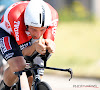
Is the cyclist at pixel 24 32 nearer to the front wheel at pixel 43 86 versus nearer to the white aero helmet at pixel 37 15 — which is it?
the white aero helmet at pixel 37 15

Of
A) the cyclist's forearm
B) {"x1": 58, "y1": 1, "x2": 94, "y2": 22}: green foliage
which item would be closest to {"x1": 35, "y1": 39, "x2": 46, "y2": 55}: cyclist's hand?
the cyclist's forearm

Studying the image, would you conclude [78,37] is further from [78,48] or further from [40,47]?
[40,47]

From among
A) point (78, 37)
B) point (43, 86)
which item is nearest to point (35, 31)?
point (43, 86)

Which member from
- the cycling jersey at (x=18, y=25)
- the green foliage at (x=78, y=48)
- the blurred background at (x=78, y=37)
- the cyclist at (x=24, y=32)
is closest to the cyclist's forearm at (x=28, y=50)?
the cyclist at (x=24, y=32)

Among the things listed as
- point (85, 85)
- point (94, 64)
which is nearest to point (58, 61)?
point (94, 64)

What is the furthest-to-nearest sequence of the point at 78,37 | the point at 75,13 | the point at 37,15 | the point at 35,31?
1. the point at 75,13
2. the point at 78,37
3. the point at 35,31
4. the point at 37,15

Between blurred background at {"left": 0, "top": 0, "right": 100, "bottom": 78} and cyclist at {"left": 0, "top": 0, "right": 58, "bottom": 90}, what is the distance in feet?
5.75

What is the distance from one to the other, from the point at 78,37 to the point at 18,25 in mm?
6423

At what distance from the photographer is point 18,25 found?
3.35 m

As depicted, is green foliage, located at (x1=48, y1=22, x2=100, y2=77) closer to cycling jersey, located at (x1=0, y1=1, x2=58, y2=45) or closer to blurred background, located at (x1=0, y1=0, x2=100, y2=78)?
blurred background, located at (x1=0, y1=0, x2=100, y2=78)

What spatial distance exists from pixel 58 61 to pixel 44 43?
3.79 m

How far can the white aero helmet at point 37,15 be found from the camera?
124 inches

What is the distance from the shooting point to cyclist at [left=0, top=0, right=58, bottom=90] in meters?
3.15

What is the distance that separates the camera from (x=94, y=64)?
6.52 metres
